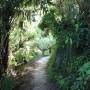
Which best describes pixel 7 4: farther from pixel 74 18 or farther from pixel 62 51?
pixel 62 51

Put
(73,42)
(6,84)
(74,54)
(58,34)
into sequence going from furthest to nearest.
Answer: (58,34), (74,54), (73,42), (6,84)

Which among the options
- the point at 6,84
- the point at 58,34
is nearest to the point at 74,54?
the point at 58,34

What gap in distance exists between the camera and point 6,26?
9898 millimetres

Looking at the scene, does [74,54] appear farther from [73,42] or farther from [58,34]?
[58,34]

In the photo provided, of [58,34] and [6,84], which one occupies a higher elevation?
[58,34]

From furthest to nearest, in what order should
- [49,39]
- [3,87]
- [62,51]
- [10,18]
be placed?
1. [49,39]
2. [62,51]
3. [10,18]
4. [3,87]

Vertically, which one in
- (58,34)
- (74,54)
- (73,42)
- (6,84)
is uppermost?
(58,34)

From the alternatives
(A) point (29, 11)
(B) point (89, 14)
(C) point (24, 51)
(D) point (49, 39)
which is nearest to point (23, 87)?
(A) point (29, 11)

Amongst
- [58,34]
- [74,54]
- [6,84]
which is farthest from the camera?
[58,34]

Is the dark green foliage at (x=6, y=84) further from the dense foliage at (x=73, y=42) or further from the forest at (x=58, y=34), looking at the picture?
the dense foliage at (x=73, y=42)

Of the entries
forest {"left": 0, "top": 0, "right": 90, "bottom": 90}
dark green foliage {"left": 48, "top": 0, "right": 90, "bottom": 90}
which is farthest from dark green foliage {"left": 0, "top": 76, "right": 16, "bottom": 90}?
dark green foliage {"left": 48, "top": 0, "right": 90, "bottom": 90}

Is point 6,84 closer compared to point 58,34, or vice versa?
point 6,84

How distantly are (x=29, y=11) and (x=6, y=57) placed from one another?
236 cm

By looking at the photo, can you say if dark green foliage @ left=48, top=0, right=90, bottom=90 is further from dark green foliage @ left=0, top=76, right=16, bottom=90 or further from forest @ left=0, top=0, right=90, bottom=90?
dark green foliage @ left=0, top=76, right=16, bottom=90
